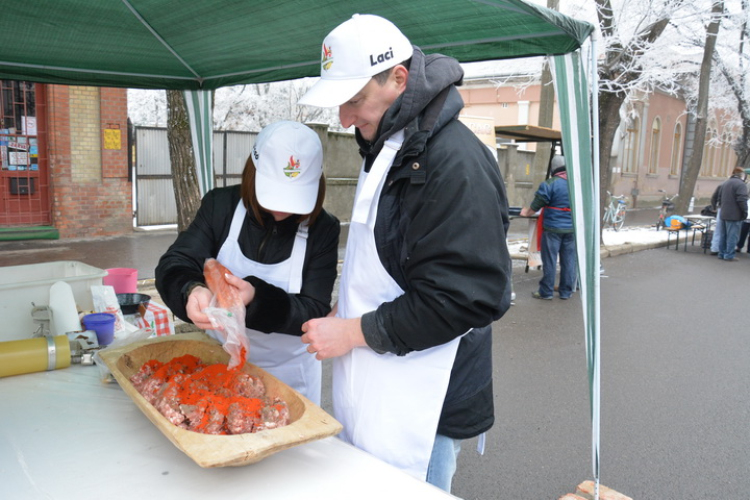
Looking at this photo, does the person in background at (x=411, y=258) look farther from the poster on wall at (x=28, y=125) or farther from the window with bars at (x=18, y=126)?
the poster on wall at (x=28, y=125)

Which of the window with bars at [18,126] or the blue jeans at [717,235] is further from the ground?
the window with bars at [18,126]

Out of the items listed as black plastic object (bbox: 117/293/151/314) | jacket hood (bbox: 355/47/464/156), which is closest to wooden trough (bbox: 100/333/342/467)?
jacket hood (bbox: 355/47/464/156)

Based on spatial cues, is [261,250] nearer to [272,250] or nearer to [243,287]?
[272,250]

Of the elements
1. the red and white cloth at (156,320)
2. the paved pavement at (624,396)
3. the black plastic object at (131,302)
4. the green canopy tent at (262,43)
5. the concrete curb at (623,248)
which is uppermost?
the green canopy tent at (262,43)

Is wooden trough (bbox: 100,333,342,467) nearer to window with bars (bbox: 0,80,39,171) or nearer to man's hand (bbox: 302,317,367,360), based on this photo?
man's hand (bbox: 302,317,367,360)

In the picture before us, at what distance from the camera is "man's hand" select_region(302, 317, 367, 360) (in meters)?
1.57

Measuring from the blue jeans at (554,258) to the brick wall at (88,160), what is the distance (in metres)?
7.40

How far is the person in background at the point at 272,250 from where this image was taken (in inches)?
78.1

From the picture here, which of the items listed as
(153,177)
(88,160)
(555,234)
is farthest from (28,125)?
(555,234)

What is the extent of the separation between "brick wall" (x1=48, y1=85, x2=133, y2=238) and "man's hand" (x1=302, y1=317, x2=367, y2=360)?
9848 millimetres

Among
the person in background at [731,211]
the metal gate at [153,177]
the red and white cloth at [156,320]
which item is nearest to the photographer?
the red and white cloth at [156,320]

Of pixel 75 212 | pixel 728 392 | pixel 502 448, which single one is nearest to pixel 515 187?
pixel 75 212

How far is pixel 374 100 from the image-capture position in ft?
5.02

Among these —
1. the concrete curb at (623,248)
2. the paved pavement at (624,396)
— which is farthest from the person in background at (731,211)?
the paved pavement at (624,396)
